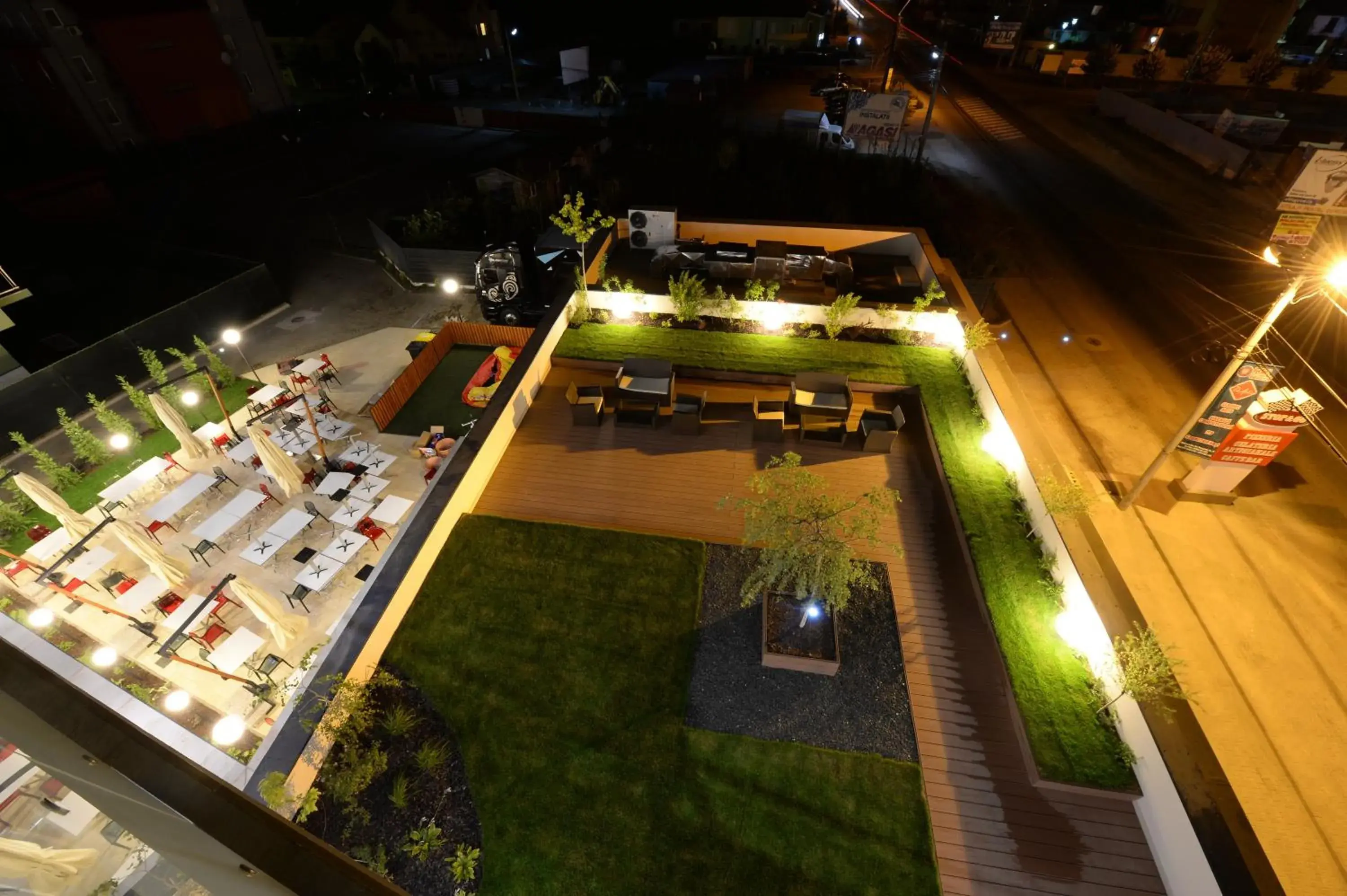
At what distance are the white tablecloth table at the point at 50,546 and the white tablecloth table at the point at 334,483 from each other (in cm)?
494

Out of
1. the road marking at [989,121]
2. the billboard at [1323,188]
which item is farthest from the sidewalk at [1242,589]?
the road marking at [989,121]

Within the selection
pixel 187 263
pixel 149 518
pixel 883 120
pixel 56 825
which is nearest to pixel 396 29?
pixel 187 263

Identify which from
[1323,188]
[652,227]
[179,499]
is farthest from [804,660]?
[652,227]

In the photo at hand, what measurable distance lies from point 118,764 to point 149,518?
1631 centimetres

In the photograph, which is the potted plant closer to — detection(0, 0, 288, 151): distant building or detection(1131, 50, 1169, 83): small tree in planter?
detection(0, 0, 288, 151): distant building

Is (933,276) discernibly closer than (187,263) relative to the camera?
Yes

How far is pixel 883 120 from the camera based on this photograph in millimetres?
21094

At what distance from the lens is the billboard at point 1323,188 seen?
888 cm

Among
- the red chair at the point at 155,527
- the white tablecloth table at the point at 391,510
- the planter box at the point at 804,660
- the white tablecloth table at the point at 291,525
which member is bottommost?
the red chair at the point at 155,527

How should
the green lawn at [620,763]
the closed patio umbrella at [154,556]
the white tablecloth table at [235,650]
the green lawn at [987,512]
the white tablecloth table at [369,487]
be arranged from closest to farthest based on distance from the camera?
the green lawn at [620,763], the green lawn at [987,512], the white tablecloth table at [235,650], the closed patio umbrella at [154,556], the white tablecloth table at [369,487]

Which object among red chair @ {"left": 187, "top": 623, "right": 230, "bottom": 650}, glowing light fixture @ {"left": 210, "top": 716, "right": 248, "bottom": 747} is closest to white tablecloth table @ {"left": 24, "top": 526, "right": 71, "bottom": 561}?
red chair @ {"left": 187, "top": 623, "right": 230, "bottom": 650}

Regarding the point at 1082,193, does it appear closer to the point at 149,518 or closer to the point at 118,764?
the point at 118,764

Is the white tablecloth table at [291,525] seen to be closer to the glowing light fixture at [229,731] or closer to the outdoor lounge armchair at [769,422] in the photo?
the glowing light fixture at [229,731]

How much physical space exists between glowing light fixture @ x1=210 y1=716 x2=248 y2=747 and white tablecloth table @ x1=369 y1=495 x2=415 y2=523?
4.94m
